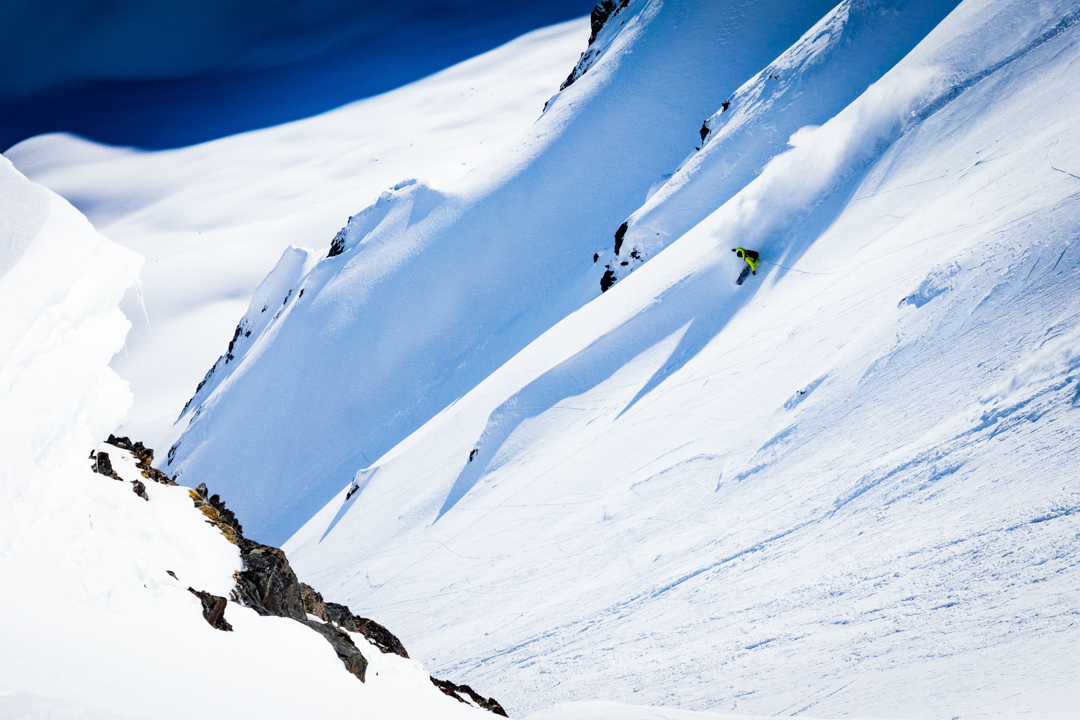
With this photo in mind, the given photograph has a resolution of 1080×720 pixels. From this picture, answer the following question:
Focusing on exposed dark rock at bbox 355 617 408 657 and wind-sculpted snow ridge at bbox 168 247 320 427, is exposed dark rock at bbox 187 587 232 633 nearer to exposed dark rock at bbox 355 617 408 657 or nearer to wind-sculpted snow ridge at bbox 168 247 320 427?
exposed dark rock at bbox 355 617 408 657

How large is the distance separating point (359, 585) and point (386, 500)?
3344 mm

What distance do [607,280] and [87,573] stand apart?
19.4 meters

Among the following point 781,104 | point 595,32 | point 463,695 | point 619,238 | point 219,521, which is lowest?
point 463,695

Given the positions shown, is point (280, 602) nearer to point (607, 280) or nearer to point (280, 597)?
point (280, 597)

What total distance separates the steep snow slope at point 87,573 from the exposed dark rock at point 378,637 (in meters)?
1.53

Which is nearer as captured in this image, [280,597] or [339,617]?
[280,597]

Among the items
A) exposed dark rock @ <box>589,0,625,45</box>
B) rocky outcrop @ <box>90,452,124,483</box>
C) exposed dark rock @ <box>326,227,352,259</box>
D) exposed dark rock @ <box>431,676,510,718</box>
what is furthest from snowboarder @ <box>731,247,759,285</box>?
exposed dark rock @ <box>589,0,625,45</box>

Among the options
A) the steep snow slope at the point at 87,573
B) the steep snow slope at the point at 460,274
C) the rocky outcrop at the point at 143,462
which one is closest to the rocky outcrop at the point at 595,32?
the steep snow slope at the point at 460,274

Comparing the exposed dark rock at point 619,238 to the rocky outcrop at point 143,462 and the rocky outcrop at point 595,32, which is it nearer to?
the rocky outcrop at point 143,462

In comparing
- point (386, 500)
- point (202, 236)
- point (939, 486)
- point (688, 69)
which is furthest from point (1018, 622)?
point (202, 236)

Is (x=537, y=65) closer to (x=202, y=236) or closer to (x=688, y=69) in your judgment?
(x=202, y=236)

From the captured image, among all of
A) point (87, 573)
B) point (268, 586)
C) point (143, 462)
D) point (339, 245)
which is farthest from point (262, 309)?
point (87, 573)

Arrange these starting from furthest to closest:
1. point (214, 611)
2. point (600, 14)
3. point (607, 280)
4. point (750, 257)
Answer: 1. point (600, 14)
2. point (607, 280)
3. point (750, 257)
4. point (214, 611)

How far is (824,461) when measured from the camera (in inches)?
311
